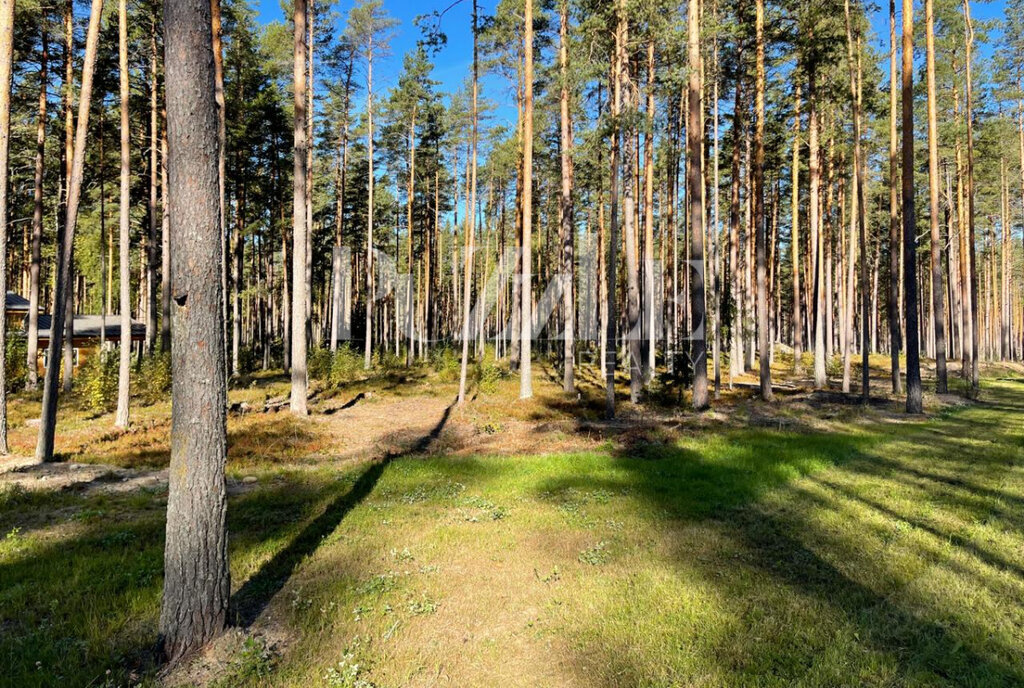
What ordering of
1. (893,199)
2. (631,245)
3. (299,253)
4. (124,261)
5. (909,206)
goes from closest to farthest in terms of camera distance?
(124,261)
(299,253)
(909,206)
(631,245)
(893,199)

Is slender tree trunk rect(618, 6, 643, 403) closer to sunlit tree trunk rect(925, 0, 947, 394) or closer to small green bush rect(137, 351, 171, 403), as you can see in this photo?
sunlit tree trunk rect(925, 0, 947, 394)

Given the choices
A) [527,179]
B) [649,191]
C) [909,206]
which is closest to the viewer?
[909,206]

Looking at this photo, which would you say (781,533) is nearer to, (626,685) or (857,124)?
(626,685)

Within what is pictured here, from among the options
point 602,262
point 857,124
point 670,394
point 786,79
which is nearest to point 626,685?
point 670,394

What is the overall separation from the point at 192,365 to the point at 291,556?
3142 millimetres

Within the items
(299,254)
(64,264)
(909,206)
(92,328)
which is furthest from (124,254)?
(92,328)

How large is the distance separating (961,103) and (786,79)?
1338 centimetres

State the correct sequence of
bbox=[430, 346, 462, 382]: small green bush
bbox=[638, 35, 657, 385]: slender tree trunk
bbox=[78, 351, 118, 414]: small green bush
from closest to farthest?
1. bbox=[78, 351, 118, 414]: small green bush
2. bbox=[638, 35, 657, 385]: slender tree trunk
3. bbox=[430, 346, 462, 382]: small green bush

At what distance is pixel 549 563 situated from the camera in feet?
18.5

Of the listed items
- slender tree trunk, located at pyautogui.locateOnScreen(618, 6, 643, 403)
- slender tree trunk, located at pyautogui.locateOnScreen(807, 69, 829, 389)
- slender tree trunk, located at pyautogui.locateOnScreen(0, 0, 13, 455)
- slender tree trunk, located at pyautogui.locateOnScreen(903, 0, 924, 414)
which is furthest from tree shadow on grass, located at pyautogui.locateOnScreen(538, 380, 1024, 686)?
slender tree trunk, located at pyautogui.locateOnScreen(807, 69, 829, 389)

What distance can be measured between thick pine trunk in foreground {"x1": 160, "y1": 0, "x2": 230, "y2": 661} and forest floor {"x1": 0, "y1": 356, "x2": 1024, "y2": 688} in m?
0.46

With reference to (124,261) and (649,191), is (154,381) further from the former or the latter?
(649,191)

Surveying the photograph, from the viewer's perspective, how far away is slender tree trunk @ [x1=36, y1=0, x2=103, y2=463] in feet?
30.7

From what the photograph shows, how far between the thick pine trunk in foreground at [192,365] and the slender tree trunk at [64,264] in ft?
25.5
